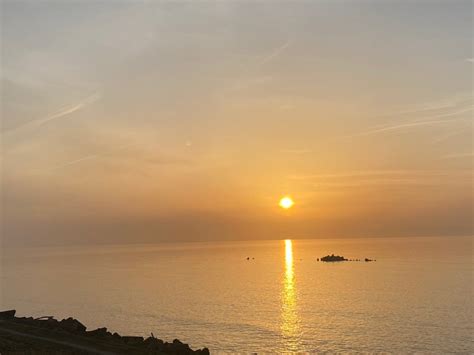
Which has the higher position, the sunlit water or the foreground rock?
the sunlit water

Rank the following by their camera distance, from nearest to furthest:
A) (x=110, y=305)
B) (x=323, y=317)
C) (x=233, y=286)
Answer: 1. (x=323, y=317)
2. (x=110, y=305)
3. (x=233, y=286)

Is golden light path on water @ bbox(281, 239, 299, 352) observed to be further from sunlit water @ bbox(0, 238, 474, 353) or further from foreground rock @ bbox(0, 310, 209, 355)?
foreground rock @ bbox(0, 310, 209, 355)

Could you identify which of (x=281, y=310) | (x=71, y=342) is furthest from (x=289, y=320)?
(x=71, y=342)

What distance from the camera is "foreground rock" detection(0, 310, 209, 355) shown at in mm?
41562

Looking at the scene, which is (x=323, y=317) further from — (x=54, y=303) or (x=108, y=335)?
(x=54, y=303)

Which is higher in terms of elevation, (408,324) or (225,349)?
(408,324)

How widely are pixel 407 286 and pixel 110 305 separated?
73750 millimetres

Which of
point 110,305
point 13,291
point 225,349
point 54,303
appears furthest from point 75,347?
point 13,291

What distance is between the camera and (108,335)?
5053cm

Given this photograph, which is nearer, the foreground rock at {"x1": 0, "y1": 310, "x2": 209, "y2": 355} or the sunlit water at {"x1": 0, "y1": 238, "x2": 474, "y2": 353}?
the foreground rock at {"x1": 0, "y1": 310, "x2": 209, "y2": 355}

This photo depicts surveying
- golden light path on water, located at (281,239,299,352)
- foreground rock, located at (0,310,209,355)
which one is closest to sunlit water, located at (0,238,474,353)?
golden light path on water, located at (281,239,299,352)

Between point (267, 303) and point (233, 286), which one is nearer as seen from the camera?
point (267, 303)

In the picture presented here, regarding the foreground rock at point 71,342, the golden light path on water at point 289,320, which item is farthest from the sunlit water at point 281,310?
the foreground rock at point 71,342

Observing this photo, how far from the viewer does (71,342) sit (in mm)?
45562
